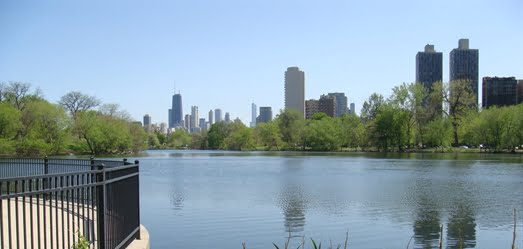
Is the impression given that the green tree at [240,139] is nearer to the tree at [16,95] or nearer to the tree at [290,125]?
the tree at [290,125]

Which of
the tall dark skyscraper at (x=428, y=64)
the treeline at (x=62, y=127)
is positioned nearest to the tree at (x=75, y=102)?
the treeline at (x=62, y=127)

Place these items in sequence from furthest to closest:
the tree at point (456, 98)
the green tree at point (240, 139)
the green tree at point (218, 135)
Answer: the green tree at point (218, 135), the green tree at point (240, 139), the tree at point (456, 98)

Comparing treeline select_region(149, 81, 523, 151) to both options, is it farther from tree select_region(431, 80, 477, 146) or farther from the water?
the water

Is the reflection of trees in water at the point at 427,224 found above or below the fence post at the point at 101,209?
below

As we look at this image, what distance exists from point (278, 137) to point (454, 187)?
105268mm

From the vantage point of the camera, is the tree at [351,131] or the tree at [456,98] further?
the tree at [351,131]

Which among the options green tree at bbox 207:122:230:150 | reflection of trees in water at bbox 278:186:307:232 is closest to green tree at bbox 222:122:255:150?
green tree at bbox 207:122:230:150

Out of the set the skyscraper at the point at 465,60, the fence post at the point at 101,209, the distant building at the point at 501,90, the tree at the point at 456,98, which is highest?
the skyscraper at the point at 465,60

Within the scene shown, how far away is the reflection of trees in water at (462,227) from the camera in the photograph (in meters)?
13.5

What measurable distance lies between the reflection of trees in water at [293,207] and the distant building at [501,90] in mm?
148280

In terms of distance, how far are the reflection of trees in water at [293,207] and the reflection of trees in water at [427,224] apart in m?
3.62

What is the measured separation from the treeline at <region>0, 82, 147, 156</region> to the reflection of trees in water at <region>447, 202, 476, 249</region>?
58434 millimetres

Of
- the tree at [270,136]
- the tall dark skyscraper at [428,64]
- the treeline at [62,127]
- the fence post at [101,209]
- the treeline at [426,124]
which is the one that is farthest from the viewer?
the tall dark skyscraper at [428,64]

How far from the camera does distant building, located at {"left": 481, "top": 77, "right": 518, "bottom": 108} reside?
155750 mm
